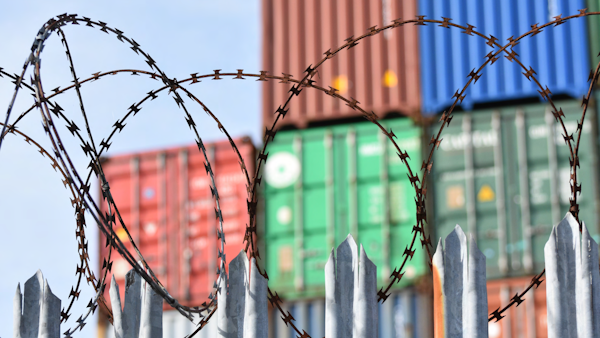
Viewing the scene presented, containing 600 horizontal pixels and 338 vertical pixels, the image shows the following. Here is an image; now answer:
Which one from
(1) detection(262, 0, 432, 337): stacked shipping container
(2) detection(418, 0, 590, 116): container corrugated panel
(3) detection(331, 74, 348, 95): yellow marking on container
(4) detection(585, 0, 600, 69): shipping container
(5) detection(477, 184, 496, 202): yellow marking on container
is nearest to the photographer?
(5) detection(477, 184, 496, 202): yellow marking on container

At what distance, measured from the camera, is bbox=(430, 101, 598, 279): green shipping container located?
91.5 feet

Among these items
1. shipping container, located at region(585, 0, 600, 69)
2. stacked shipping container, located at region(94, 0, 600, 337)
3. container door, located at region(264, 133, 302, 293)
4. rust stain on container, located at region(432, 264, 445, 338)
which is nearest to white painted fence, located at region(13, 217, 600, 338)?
rust stain on container, located at region(432, 264, 445, 338)

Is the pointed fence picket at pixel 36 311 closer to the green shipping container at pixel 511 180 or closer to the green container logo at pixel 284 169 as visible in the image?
the green shipping container at pixel 511 180

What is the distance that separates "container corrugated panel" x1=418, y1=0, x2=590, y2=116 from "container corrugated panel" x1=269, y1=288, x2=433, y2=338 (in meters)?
6.27

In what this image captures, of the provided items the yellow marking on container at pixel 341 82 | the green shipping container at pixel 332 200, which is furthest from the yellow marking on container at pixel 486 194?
the yellow marking on container at pixel 341 82

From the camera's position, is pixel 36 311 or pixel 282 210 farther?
pixel 282 210

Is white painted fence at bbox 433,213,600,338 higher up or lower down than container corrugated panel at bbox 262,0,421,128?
lower down

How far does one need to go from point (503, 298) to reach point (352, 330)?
69.7 feet

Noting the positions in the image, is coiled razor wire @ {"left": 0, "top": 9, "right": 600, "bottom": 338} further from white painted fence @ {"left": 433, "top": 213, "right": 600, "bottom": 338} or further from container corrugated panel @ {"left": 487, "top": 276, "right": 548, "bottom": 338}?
container corrugated panel @ {"left": 487, "top": 276, "right": 548, "bottom": 338}

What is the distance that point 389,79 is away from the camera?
32.8 m

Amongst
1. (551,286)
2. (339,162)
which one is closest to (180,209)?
(339,162)

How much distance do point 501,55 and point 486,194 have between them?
4719mm

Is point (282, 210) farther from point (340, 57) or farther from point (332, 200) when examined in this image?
point (340, 57)

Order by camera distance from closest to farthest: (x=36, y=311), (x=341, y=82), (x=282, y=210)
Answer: (x=36, y=311) < (x=282, y=210) < (x=341, y=82)
